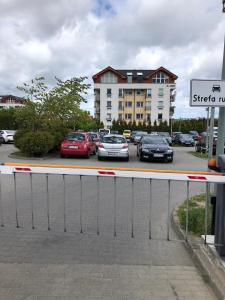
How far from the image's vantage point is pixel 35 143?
1750cm

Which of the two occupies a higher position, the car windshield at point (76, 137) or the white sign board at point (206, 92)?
the white sign board at point (206, 92)

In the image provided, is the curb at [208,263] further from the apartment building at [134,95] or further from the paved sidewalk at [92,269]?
the apartment building at [134,95]

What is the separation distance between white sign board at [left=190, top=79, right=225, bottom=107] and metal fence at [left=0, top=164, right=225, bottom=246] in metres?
1.29

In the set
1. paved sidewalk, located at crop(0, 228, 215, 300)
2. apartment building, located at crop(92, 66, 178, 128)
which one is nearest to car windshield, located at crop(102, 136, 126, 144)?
paved sidewalk, located at crop(0, 228, 215, 300)

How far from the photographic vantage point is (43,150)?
17.9 m

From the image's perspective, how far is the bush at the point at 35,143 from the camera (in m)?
17.6

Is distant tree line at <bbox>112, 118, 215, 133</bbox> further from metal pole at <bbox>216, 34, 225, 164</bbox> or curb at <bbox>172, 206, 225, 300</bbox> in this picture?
curb at <bbox>172, 206, 225, 300</bbox>

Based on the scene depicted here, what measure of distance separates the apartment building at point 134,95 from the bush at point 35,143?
65.8m

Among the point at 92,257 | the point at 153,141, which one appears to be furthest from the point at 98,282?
the point at 153,141

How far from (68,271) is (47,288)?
462mm

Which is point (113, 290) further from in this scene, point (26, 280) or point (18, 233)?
point (18, 233)

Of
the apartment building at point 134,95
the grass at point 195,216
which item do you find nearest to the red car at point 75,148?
the grass at point 195,216

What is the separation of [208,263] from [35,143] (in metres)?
14.6

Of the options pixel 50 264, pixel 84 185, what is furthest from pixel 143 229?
pixel 84 185
